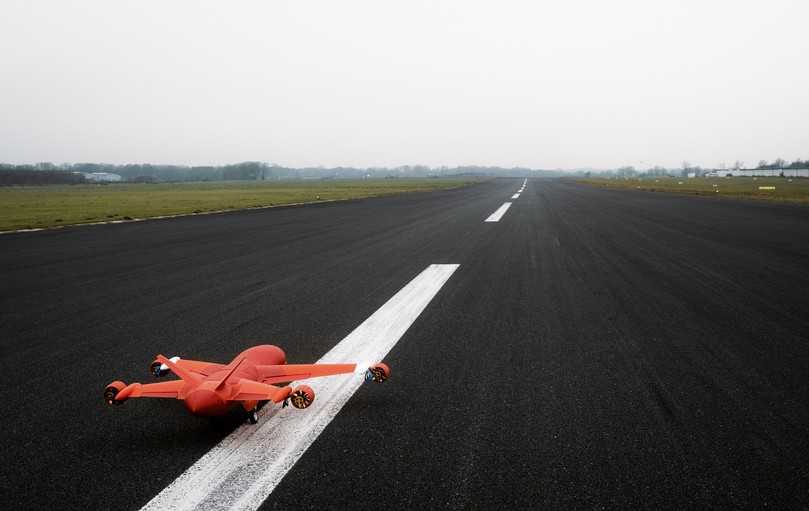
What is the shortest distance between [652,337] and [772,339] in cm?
81

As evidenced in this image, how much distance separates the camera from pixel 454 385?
2238 mm

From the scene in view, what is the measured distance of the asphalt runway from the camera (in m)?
1.51

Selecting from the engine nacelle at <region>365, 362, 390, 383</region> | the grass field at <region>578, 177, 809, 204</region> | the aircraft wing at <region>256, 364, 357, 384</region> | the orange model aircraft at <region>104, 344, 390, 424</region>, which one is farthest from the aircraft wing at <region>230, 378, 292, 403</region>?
the grass field at <region>578, 177, 809, 204</region>

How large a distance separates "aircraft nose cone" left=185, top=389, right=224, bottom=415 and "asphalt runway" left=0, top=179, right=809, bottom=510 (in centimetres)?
A: 14

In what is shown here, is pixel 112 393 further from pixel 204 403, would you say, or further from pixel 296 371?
pixel 296 371

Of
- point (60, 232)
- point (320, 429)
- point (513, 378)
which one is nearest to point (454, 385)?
point (513, 378)

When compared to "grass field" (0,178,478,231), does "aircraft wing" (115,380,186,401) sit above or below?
above

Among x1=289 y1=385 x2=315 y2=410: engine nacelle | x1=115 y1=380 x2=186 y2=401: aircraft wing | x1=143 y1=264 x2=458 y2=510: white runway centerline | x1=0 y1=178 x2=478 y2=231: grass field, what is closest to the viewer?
x1=143 y1=264 x2=458 y2=510: white runway centerline

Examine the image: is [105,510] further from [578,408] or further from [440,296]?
[440,296]

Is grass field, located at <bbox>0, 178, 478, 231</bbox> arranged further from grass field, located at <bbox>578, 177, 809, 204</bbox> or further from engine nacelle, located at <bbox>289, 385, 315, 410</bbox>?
grass field, located at <bbox>578, 177, 809, 204</bbox>

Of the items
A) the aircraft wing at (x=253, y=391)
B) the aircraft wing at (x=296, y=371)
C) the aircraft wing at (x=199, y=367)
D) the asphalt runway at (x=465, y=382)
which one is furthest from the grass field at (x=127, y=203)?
the aircraft wing at (x=253, y=391)

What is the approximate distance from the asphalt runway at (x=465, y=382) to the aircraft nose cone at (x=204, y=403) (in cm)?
14

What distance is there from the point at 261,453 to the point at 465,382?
1.05 m

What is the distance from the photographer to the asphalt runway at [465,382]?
151cm
